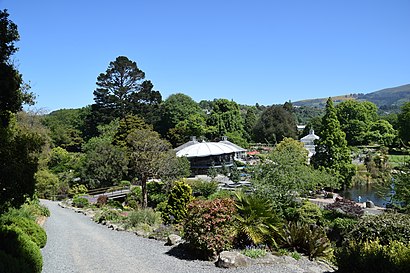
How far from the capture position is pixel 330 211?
18.1 m

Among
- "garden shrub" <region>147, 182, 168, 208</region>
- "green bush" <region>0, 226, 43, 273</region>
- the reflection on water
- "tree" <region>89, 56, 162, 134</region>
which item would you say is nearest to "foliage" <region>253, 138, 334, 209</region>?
"green bush" <region>0, 226, 43, 273</region>

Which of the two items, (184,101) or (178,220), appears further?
(184,101)

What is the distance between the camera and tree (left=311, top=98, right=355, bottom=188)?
34.8 metres

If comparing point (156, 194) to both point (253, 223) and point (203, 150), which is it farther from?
point (253, 223)

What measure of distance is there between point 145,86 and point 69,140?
13.3m

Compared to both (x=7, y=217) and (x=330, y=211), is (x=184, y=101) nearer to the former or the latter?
(x=330, y=211)

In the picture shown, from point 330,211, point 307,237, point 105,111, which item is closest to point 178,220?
point 307,237

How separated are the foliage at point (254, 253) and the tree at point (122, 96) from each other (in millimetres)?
43799

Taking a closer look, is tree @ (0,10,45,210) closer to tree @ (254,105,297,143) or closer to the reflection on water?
the reflection on water

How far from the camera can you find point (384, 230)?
8750mm

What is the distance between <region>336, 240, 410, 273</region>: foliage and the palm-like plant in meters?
2.09

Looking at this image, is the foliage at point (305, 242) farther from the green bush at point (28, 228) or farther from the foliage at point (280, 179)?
the green bush at point (28, 228)

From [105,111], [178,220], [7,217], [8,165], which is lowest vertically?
[178,220]


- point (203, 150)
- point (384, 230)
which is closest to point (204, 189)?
point (203, 150)
